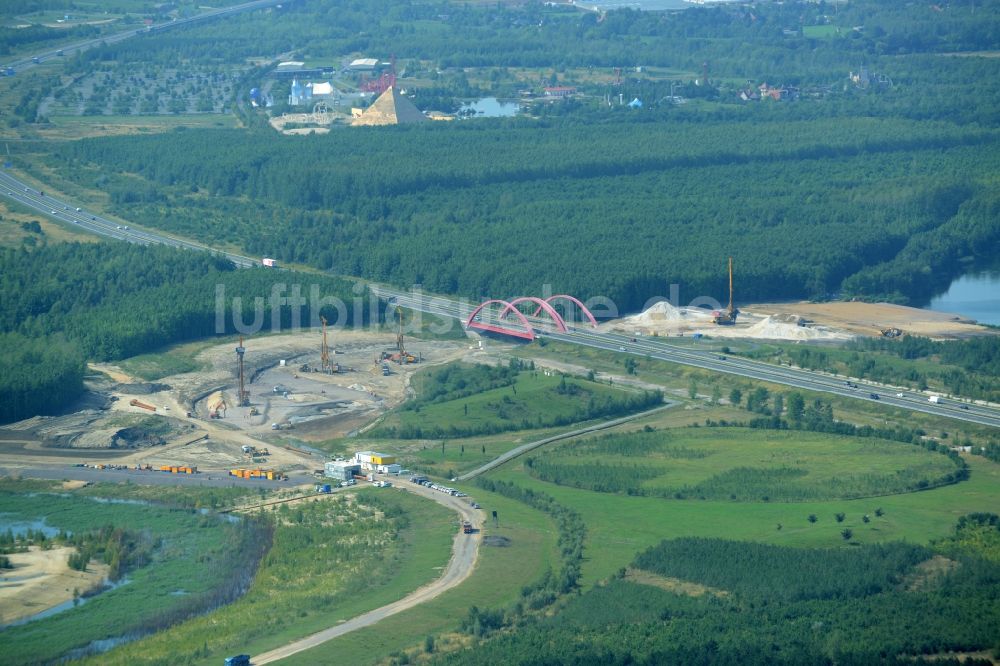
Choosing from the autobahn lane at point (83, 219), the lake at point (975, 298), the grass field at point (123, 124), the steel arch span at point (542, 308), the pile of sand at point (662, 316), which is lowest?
the lake at point (975, 298)

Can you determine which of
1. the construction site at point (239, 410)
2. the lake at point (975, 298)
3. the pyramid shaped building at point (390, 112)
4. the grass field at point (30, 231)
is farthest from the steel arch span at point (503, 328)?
the pyramid shaped building at point (390, 112)

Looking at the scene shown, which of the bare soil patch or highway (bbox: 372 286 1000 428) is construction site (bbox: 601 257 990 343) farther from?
the bare soil patch

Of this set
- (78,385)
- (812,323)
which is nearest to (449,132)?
(812,323)

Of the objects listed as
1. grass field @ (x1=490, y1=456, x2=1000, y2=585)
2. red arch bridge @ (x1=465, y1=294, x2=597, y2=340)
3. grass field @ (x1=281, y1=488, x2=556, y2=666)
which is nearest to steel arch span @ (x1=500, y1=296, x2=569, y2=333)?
red arch bridge @ (x1=465, y1=294, x2=597, y2=340)

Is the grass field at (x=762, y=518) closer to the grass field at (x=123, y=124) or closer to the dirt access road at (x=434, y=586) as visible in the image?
the dirt access road at (x=434, y=586)

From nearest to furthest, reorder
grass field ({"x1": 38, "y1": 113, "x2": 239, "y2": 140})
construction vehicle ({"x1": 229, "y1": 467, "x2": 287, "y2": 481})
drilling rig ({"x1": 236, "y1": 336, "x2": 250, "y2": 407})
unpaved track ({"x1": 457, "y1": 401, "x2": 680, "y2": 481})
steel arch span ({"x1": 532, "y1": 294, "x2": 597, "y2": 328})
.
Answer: construction vehicle ({"x1": 229, "y1": 467, "x2": 287, "y2": 481}) < unpaved track ({"x1": 457, "y1": 401, "x2": 680, "y2": 481}) < drilling rig ({"x1": 236, "y1": 336, "x2": 250, "y2": 407}) < steel arch span ({"x1": 532, "y1": 294, "x2": 597, "y2": 328}) < grass field ({"x1": 38, "y1": 113, "x2": 239, "y2": 140})

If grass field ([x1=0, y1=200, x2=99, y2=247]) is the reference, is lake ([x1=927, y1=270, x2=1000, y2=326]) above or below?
below
